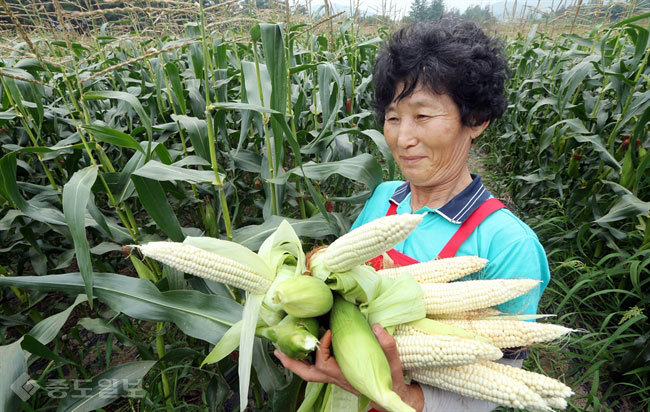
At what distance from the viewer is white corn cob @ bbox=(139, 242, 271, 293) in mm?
985

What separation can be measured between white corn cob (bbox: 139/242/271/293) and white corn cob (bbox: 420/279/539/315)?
0.60 m

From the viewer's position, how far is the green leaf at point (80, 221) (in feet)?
4.12

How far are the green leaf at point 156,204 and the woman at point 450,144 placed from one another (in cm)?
97

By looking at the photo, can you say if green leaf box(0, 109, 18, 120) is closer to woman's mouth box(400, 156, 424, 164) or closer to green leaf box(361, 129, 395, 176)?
green leaf box(361, 129, 395, 176)

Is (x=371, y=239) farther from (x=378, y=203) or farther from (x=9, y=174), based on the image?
(x=9, y=174)

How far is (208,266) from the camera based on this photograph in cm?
101

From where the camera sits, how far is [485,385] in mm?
968

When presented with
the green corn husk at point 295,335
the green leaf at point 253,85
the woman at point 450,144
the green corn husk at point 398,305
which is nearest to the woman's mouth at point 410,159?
the woman at point 450,144

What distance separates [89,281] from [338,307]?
3.16 ft

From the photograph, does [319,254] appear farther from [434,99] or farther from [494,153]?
[494,153]

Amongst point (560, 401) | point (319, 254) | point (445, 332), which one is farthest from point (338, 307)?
point (560, 401)

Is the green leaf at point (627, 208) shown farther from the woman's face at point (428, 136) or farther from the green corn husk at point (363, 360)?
the green corn husk at point (363, 360)

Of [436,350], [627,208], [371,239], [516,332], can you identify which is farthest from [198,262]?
[627,208]

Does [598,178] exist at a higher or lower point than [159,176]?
lower
